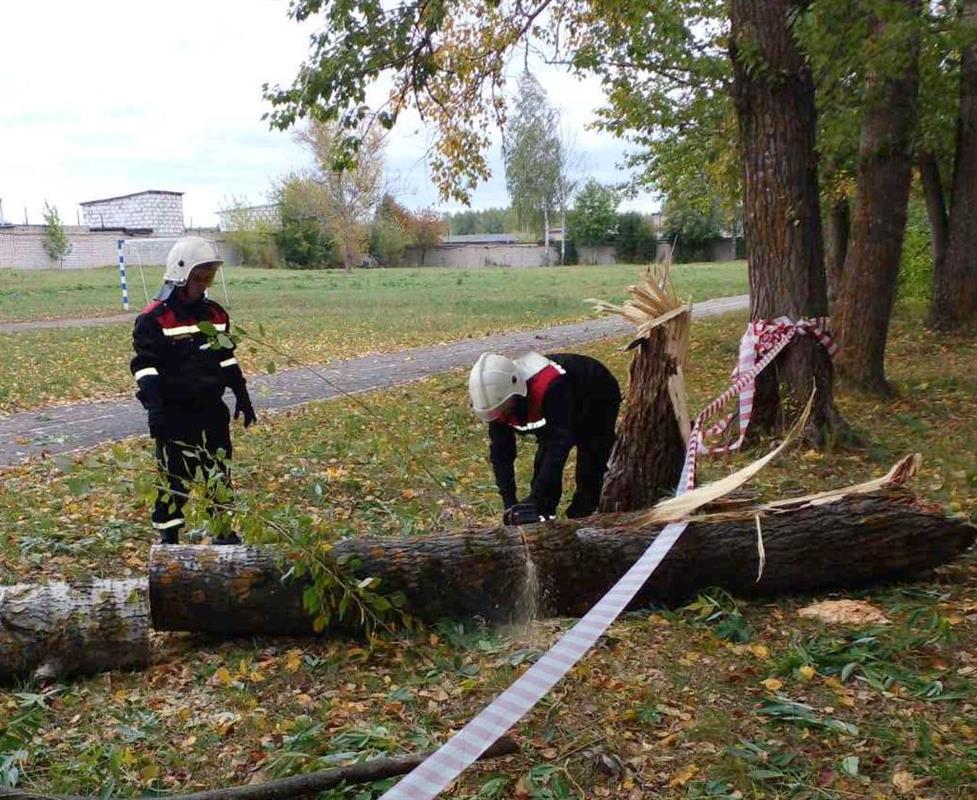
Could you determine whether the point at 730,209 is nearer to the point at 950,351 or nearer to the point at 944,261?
the point at 944,261

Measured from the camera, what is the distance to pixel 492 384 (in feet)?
15.2

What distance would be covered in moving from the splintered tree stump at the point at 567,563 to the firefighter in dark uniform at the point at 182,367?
1078mm

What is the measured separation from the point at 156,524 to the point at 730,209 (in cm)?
1454

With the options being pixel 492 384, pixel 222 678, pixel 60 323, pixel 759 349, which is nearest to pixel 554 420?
pixel 492 384

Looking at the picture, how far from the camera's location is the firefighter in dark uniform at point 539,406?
4.67 m

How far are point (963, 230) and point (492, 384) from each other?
36.3 ft

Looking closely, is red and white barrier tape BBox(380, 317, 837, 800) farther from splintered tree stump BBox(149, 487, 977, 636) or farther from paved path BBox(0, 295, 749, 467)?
paved path BBox(0, 295, 749, 467)

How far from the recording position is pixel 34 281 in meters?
39.3

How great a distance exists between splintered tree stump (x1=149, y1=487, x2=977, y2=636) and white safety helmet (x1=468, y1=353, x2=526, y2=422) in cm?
64

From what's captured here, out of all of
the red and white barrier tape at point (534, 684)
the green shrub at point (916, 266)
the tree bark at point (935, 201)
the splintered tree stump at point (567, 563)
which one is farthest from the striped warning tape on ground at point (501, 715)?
the green shrub at point (916, 266)

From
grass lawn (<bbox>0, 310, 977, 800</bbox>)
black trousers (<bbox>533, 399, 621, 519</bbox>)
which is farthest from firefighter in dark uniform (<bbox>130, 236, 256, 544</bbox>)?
black trousers (<bbox>533, 399, 621, 519</bbox>)

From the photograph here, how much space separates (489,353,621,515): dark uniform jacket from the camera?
4.78 metres

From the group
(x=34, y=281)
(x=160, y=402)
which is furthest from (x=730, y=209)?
(x=34, y=281)

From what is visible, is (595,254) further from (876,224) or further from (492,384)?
(492,384)
